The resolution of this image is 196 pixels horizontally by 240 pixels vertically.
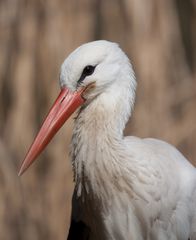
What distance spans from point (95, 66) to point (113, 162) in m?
0.34

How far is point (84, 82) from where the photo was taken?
2.85 m

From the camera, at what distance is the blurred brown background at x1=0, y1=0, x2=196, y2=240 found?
162 inches

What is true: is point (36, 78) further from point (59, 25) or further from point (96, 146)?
point (96, 146)

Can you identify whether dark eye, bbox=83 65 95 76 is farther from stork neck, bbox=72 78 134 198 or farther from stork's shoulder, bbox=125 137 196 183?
stork's shoulder, bbox=125 137 196 183

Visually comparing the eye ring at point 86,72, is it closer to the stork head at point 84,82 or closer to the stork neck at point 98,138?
the stork head at point 84,82

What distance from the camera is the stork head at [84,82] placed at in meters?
2.83

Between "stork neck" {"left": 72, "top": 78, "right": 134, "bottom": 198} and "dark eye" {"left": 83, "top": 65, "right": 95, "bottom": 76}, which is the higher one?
"dark eye" {"left": 83, "top": 65, "right": 95, "bottom": 76}

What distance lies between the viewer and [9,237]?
14.4 ft

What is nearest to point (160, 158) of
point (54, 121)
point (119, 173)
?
point (119, 173)

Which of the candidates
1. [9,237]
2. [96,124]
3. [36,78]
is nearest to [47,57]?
[36,78]

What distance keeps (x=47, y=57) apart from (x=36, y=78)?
Result: 12 centimetres

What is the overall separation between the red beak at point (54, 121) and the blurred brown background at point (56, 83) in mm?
1249

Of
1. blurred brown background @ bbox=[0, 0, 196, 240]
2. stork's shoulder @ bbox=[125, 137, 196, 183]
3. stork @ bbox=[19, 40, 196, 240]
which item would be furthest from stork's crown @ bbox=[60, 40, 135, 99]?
blurred brown background @ bbox=[0, 0, 196, 240]

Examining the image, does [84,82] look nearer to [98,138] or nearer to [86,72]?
[86,72]
